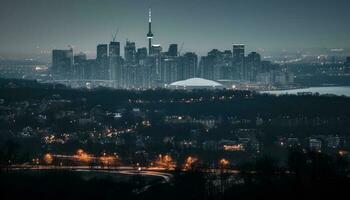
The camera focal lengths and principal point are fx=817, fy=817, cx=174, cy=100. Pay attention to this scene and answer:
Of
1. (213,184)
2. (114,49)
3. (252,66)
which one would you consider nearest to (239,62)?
(252,66)

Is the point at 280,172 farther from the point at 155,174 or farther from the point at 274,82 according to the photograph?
the point at 274,82

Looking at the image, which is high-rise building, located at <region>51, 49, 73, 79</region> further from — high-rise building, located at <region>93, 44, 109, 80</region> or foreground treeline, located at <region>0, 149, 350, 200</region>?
foreground treeline, located at <region>0, 149, 350, 200</region>

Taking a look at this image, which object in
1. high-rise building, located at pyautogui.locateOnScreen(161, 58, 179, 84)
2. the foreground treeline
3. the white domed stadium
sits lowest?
the foreground treeline

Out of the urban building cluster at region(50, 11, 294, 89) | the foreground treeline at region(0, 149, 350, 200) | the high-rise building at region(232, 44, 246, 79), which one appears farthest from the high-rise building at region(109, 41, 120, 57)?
the foreground treeline at region(0, 149, 350, 200)

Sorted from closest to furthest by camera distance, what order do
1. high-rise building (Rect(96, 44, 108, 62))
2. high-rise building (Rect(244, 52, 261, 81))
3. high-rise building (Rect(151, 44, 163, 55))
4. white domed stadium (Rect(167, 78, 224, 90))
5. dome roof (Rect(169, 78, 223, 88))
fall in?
white domed stadium (Rect(167, 78, 224, 90))
dome roof (Rect(169, 78, 223, 88))
high-rise building (Rect(244, 52, 261, 81))
high-rise building (Rect(96, 44, 108, 62))
high-rise building (Rect(151, 44, 163, 55))

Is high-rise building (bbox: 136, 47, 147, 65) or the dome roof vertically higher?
high-rise building (bbox: 136, 47, 147, 65)

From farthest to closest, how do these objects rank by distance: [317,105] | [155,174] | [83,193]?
[317,105] → [155,174] → [83,193]

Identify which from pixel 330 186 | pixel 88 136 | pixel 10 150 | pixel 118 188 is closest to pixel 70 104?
pixel 88 136
